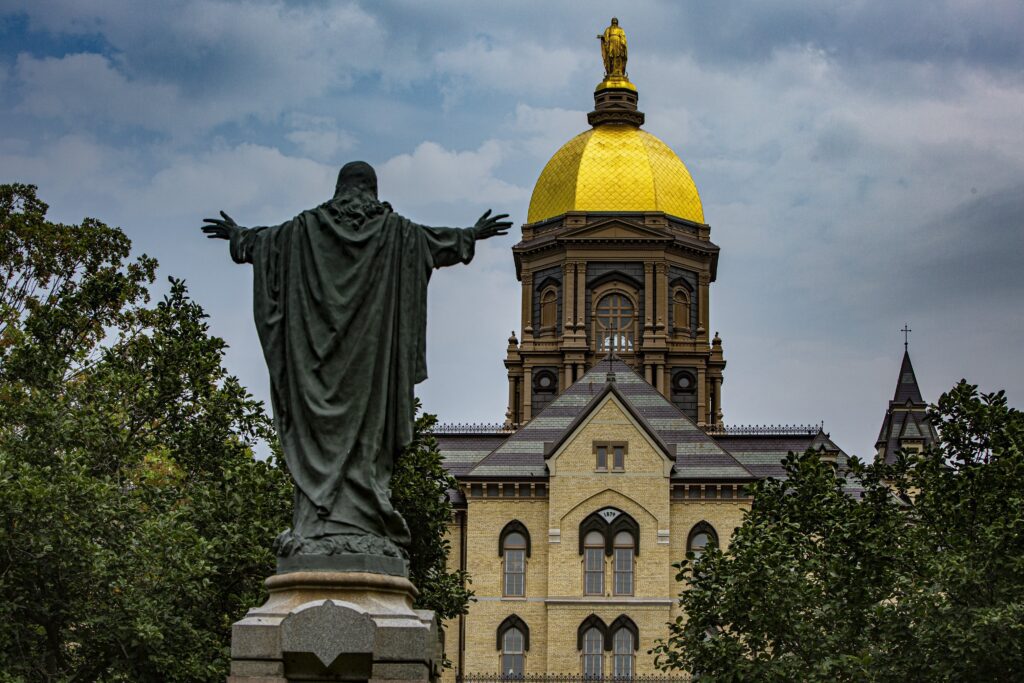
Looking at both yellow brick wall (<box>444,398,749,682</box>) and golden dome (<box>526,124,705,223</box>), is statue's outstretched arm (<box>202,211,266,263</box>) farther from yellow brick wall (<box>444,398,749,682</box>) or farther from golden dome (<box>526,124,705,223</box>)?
golden dome (<box>526,124,705,223</box>)

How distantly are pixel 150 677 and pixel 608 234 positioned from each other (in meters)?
54.5

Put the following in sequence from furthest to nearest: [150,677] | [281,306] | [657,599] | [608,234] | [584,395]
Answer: [608,234], [584,395], [657,599], [150,677], [281,306]

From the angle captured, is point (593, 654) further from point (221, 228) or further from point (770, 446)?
point (221, 228)

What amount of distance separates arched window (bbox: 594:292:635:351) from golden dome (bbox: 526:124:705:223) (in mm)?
4855

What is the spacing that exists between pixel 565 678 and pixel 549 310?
2595cm

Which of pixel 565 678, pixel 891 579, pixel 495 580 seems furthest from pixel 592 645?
pixel 891 579

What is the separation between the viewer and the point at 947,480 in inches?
1334

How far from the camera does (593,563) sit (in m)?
62.0

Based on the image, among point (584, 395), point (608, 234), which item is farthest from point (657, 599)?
point (608, 234)

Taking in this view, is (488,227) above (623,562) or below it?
below

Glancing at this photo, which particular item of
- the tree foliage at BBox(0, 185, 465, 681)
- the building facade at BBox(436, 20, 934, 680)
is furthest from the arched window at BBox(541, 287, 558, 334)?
the tree foliage at BBox(0, 185, 465, 681)

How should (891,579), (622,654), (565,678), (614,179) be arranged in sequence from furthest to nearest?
(614,179), (622,654), (565,678), (891,579)

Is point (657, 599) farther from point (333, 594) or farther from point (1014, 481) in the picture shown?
point (333, 594)

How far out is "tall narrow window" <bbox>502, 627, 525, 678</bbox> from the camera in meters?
62.0
